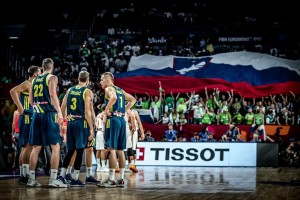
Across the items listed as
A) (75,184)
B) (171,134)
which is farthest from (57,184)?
(171,134)

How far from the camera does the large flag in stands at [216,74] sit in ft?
85.5

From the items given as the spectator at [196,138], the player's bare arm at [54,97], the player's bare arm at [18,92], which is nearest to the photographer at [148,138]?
the spectator at [196,138]

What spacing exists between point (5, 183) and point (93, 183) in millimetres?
1747

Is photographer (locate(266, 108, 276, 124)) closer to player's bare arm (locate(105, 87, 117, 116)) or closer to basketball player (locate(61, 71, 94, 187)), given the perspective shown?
player's bare arm (locate(105, 87, 117, 116))

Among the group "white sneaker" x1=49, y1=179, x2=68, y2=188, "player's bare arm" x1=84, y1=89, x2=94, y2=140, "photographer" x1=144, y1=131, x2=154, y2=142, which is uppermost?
"player's bare arm" x1=84, y1=89, x2=94, y2=140

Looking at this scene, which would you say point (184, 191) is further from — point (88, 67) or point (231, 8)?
point (231, 8)

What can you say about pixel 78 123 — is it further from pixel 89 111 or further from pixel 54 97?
pixel 54 97

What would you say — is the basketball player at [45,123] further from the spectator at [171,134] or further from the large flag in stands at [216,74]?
the large flag in stands at [216,74]

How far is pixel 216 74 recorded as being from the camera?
27656 millimetres

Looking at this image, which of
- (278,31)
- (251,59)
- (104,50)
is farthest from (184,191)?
(278,31)

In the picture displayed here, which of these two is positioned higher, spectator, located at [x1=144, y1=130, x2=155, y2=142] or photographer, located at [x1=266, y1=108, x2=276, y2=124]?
photographer, located at [x1=266, y1=108, x2=276, y2=124]

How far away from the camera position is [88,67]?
2998 centimetres

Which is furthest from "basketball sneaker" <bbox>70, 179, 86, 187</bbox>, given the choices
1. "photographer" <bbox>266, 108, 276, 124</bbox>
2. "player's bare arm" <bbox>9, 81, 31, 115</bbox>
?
"photographer" <bbox>266, 108, 276, 124</bbox>

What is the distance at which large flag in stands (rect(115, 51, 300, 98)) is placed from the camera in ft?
85.5
